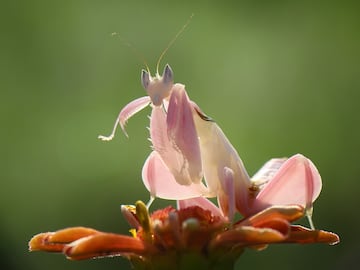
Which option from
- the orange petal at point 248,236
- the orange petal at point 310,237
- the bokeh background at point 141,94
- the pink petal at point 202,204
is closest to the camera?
the orange petal at point 248,236

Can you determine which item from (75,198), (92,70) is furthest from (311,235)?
(92,70)

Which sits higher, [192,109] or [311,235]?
[192,109]

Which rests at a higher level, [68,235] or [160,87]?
[160,87]

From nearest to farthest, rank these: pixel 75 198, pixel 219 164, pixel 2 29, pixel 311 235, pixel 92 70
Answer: pixel 311 235, pixel 219 164, pixel 75 198, pixel 92 70, pixel 2 29

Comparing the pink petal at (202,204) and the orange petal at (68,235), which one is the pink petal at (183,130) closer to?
the pink petal at (202,204)

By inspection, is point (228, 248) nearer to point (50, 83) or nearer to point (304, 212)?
point (304, 212)

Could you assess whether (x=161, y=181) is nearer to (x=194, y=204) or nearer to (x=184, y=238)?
(x=194, y=204)

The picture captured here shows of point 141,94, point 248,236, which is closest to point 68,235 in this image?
point 248,236

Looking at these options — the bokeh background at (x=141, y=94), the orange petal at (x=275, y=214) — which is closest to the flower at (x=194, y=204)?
the orange petal at (x=275, y=214)
